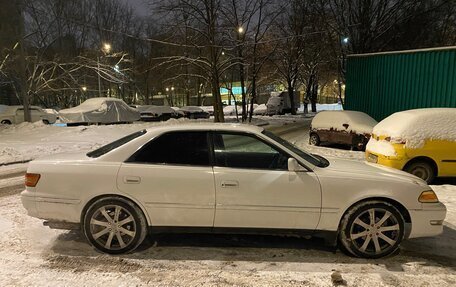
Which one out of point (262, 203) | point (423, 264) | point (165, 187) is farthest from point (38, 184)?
point (423, 264)

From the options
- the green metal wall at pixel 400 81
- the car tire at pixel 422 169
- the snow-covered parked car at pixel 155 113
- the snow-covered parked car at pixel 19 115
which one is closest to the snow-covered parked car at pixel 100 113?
the snow-covered parked car at pixel 19 115

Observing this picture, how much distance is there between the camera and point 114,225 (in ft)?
13.2

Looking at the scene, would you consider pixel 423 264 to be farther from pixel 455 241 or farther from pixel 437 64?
pixel 437 64

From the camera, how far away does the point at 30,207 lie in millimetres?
4117

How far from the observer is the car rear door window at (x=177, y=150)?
407 centimetres

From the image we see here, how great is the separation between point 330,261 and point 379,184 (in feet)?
3.34

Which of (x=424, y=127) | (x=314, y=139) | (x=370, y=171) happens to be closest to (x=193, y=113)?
(x=314, y=139)

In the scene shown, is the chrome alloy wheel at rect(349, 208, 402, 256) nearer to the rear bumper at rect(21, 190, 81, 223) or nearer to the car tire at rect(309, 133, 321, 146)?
the rear bumper at rect(21, 190, 81, 223)

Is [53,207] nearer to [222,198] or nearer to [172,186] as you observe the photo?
[172,186]

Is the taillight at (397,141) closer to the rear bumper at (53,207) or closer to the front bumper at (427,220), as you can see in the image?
the front bumper at (427,220)

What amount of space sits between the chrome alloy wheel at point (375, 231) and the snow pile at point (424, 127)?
429 centimetres

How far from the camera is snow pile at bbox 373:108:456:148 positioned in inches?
300

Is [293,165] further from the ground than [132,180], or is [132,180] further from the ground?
[293,165]

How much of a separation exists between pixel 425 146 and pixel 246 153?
5.00 metres
